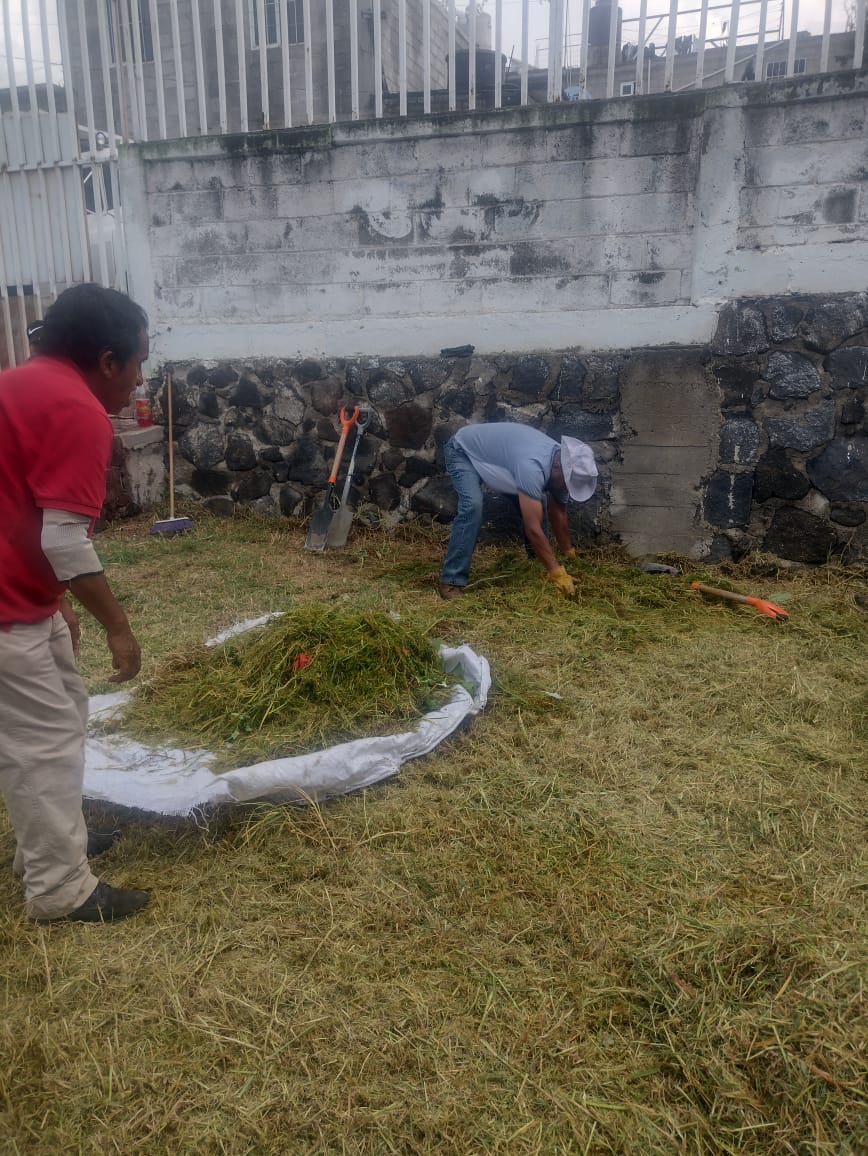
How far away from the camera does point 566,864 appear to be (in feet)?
7.53

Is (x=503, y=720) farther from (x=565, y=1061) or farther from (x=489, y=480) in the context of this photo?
(x=489, y=480)

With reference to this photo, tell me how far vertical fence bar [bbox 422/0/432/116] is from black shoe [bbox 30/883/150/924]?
5084mm

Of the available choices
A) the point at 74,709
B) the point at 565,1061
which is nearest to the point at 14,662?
the point at 74,709

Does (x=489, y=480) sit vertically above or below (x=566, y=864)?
above

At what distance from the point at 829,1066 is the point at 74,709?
178 cm

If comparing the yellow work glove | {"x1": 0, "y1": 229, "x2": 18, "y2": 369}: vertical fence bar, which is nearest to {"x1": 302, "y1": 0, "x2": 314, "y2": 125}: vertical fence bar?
{"x1": 0, "y1": 229, "x2": 18, "y2": 369}: vertical fence bar

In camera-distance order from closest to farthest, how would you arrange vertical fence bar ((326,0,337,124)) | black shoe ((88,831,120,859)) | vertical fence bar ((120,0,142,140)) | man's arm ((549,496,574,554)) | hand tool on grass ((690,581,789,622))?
black shoe ((88,831,120,859)) < hand tool on grass ((690,581,789,622)) < man's arm ((549,496,574,554)) < vertical fence bar ((326,0,337,124)) < vertical fence bar ((120,0,142,140))

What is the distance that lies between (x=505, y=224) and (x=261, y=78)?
1.98 metres

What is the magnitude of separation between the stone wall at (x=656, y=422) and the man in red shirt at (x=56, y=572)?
369cm

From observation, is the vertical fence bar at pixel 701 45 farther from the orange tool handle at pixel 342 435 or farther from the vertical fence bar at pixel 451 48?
the orange tool handle at pixel 342 435

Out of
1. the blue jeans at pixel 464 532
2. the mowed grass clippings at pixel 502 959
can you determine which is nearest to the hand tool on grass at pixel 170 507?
the blue jeans at pixel 464 532

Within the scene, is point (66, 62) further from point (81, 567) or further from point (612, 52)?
point (81, 567)

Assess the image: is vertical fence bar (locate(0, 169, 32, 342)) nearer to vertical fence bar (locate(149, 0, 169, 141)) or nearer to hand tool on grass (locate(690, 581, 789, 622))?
vertical fence bar (locate(149, 0, 169, 141))

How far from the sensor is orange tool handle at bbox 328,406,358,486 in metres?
5.82
